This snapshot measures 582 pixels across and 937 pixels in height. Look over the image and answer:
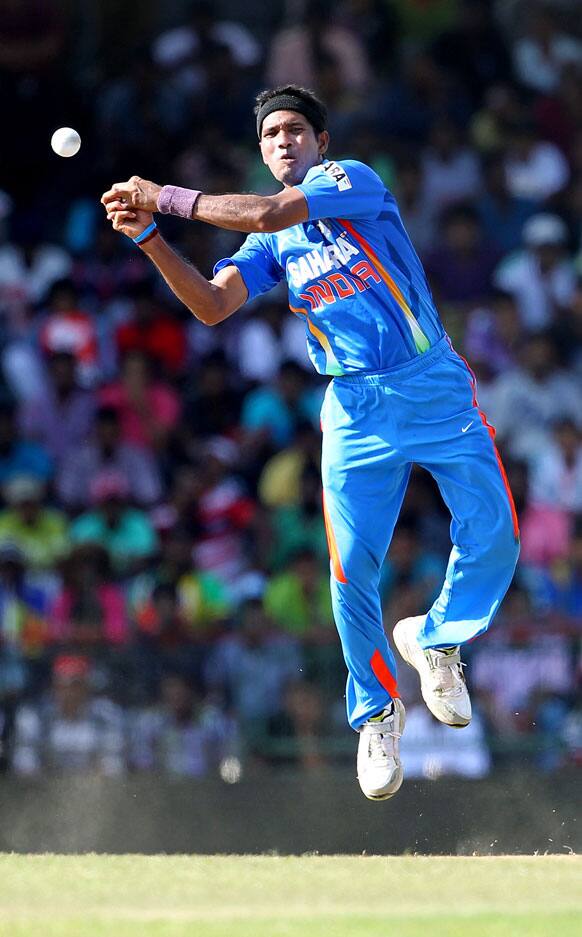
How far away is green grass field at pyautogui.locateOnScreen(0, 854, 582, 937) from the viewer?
5930 millimetres

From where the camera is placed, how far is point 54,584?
1015cm

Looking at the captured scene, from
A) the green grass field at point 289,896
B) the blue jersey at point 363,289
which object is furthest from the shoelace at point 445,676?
the blue jersey at point 363,289

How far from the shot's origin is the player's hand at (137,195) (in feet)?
20.0

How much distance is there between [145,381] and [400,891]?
17.2ft

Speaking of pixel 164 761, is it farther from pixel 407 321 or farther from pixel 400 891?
pixel 407 321

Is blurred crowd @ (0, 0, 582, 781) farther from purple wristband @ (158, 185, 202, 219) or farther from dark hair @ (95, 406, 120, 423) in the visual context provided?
purple wristband @ (158, 185, 202, 219)

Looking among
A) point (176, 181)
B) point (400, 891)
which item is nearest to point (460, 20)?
point (176, 181)

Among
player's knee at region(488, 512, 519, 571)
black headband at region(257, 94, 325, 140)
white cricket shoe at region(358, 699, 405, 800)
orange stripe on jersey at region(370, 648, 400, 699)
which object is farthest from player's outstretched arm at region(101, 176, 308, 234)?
white cricket shoe at region(358, 699, 405, 800)

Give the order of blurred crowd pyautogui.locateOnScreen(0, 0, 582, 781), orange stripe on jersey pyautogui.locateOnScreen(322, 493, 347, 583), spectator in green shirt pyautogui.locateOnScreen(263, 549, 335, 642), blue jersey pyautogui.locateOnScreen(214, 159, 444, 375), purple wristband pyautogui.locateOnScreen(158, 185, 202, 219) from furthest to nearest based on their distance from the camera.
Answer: spectator in green shirt pyautogui.locateOnScreen(263, 549, 335, 642) < blurred crowd pyautogui.locateOnScreen(0, 0, 582, 781) < orange stripe on jersey pyautogui.locateOnScreen(322, 493, 347, 583) < blue jersey pyautogui.locateOnScreen(214, 159, 444, 375) < purple wristband pyautogui.locateOnScreen(158, 185, 202, 219)

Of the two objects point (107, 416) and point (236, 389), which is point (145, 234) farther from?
point (236, 389)

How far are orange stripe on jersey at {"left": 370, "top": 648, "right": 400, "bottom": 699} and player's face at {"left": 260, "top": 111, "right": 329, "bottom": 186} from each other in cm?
191

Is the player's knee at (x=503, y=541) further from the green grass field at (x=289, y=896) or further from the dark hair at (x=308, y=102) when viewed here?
the dark hair at (x=308, y=102)

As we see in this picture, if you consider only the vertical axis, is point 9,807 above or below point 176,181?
below

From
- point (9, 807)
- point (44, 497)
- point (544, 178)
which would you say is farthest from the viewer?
point (544, 178)
